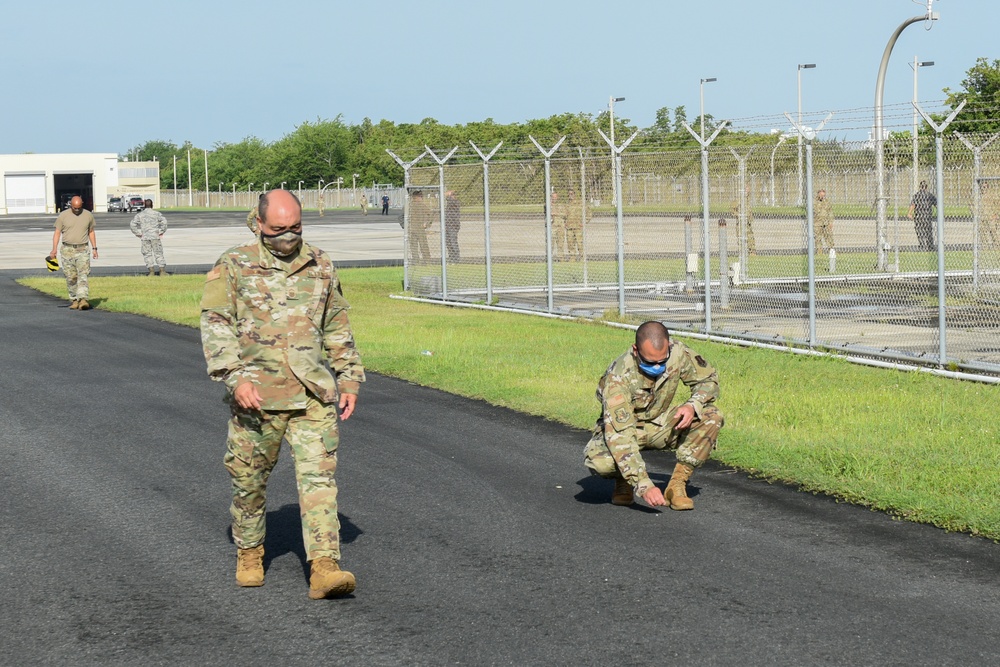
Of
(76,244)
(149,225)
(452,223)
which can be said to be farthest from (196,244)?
(76,244)

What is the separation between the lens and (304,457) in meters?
6.35

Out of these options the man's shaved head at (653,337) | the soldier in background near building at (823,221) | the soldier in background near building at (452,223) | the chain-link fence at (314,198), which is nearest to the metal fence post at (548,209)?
the soldier in background near building at (452,223)

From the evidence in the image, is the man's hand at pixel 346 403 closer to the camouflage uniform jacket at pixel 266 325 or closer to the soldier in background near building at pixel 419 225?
the camouflage uniform jacket at pixel 266 325

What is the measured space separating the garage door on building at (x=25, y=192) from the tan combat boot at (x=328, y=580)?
131475 millimetres

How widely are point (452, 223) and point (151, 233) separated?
10906 millimetres

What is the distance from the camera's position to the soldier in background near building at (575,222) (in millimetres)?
23292

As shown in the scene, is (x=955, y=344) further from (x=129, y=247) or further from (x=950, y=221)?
→ (x=129, y=247)

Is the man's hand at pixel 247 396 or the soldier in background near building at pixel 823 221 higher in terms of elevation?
the soldier in background near building at pixel 823 221

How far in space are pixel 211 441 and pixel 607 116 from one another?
8399 centimetres

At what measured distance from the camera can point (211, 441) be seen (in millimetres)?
10852

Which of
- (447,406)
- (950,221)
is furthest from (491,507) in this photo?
(950,221)

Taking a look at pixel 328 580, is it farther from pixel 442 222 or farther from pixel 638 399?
pixel 442 222

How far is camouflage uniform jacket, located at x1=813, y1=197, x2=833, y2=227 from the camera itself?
20.4 meters

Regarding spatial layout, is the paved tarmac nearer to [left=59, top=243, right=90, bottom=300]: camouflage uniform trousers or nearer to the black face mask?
[left=59, top=243, right=90, bottom=300]: camouflage uniform trousers
